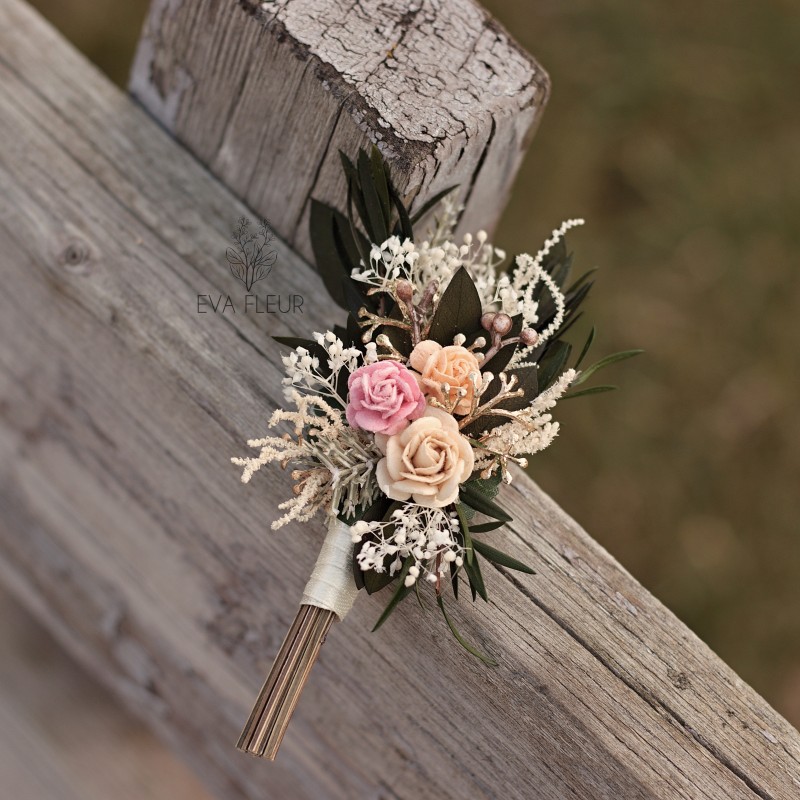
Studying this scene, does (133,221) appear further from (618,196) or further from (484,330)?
(618,196)

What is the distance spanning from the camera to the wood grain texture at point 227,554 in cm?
126

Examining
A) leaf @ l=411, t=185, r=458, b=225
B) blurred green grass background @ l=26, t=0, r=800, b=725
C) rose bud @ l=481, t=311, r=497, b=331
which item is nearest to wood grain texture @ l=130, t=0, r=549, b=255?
leaf @ l=411, t=185, r=458, b=225

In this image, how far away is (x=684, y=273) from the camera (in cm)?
288

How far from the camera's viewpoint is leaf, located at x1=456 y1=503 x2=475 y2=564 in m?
1.15

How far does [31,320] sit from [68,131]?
0.38 metres

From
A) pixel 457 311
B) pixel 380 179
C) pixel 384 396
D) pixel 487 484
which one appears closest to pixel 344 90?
pixel 380 179

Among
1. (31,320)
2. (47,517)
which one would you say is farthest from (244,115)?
(47,517)

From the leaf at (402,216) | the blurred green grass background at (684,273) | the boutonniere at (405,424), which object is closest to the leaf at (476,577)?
the boutonniere at (405,424)

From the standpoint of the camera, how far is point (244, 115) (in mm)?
1487

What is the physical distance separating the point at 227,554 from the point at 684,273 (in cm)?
197

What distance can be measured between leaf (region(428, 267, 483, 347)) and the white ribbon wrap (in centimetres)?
31

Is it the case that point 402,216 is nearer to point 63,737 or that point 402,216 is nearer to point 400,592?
point 400,592

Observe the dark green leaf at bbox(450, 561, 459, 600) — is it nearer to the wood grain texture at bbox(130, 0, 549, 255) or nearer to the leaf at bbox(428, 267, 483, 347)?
the leaf at bbox(428, 267, 483, 347)

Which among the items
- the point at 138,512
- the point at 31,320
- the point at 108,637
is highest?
the point at 31,320
